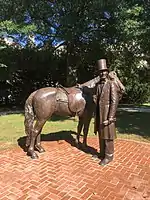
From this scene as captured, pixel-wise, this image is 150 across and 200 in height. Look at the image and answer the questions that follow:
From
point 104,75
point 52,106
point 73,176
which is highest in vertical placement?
point 104,75

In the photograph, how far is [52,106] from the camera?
549 centimetres

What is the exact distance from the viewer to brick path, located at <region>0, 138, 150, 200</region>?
11.9 ft

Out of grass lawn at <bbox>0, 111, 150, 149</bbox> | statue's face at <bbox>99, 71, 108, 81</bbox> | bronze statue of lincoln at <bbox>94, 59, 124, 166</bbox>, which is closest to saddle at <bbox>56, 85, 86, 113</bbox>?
bronze statue of lincoln at <bbox>94, 59, 124, 166</bbox>

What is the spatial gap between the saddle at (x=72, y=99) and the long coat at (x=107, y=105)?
0.72 metres

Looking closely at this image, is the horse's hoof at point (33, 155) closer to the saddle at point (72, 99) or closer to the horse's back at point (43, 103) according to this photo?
the horse's back at point (43, 103)

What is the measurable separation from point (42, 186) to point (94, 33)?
30.6ft

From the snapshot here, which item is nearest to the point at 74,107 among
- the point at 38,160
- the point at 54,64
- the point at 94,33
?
the point at 38,160

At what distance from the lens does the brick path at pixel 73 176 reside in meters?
3.64

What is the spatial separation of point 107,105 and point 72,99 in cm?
103

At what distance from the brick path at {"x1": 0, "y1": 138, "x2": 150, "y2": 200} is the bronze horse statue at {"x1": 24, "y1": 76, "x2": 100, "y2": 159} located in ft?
1.70

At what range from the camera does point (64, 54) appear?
1588 cm

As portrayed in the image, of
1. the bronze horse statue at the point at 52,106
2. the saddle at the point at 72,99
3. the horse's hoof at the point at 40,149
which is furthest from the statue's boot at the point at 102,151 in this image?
the horse's hoof at the point at 40,149

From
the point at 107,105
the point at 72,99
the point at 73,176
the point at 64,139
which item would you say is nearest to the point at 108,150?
the point at 107,105

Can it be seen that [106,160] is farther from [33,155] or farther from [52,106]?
[52,106]
